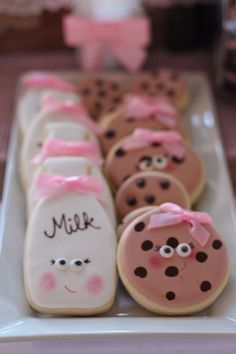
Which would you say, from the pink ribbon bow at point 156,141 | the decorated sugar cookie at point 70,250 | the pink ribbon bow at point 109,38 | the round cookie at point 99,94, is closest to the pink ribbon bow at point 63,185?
the decorated sugar cookie at point 70,250

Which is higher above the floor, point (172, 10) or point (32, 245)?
point (172, 10)

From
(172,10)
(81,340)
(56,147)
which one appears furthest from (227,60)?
(81,340)

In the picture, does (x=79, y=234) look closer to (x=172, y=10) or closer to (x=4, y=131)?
(x=4, y=131)

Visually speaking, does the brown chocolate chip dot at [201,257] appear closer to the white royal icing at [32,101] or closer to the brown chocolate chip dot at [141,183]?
the brown chocolate chip dot at [141,183]

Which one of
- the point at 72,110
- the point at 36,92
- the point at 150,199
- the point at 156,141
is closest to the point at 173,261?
the point at 150,199

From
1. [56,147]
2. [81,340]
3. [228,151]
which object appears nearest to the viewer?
[81,340]

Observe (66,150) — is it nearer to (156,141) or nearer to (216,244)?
(156,141)
